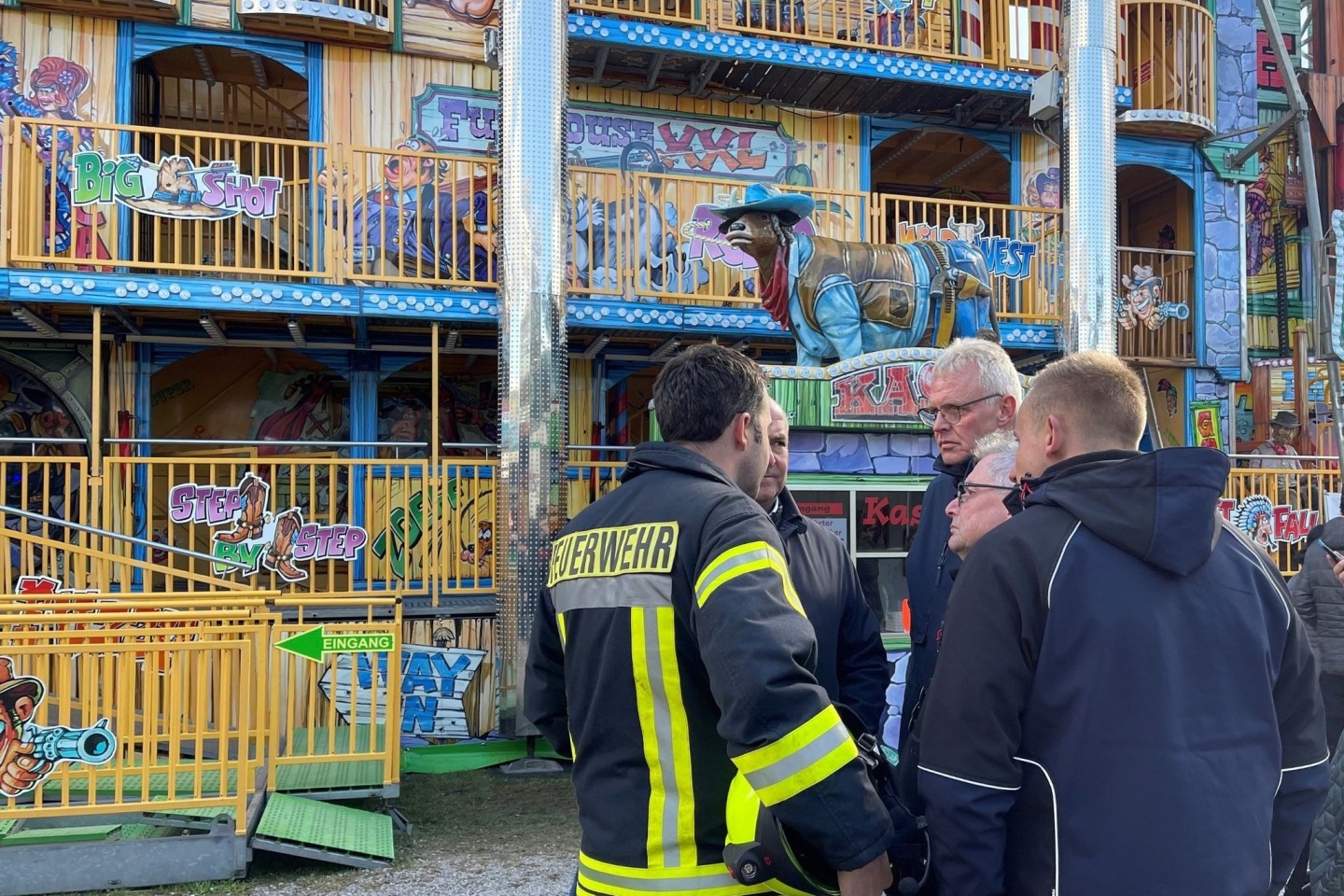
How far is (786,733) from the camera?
77.6 inches

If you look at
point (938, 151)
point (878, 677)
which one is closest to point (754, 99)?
point (938, 151)

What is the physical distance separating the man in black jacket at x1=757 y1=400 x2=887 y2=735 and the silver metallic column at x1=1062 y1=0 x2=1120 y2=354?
7.86 m

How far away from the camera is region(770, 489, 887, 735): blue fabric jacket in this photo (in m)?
3.04

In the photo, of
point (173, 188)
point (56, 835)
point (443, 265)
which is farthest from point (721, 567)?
point (443, 265)

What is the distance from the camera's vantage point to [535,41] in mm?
8008

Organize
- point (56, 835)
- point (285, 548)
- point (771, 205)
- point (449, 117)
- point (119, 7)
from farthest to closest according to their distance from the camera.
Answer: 1. point (449, 117)
2. point (119, 7)
3. point (285, 548)
4. point (771, 205)
5. point (56, 835)

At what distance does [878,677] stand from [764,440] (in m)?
0.96

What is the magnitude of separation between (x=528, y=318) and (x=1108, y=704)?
20.7 ft

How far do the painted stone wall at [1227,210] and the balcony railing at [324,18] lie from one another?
10.6m

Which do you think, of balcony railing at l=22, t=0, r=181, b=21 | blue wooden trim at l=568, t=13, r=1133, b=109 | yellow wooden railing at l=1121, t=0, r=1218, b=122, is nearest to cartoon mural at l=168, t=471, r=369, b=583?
balcony railing at l=22, t=0, r=181, b=21

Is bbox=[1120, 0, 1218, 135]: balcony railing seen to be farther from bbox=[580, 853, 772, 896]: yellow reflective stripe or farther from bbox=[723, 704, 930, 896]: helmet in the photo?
bbox=[580, 853, 772, 896]: yellow reflective stripe

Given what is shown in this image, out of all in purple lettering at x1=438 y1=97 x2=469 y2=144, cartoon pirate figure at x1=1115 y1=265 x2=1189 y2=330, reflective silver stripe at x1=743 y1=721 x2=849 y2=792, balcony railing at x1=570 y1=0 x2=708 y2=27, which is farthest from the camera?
cartoon pirate figure at x1=1115 y1=265 x2=1189 y2=330

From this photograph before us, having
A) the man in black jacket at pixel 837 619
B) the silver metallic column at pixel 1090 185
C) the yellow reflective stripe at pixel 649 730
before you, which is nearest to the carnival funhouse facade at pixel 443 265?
the silver metallic column at pixel 1090 185

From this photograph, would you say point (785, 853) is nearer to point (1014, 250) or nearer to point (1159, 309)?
point (1014, 250)
